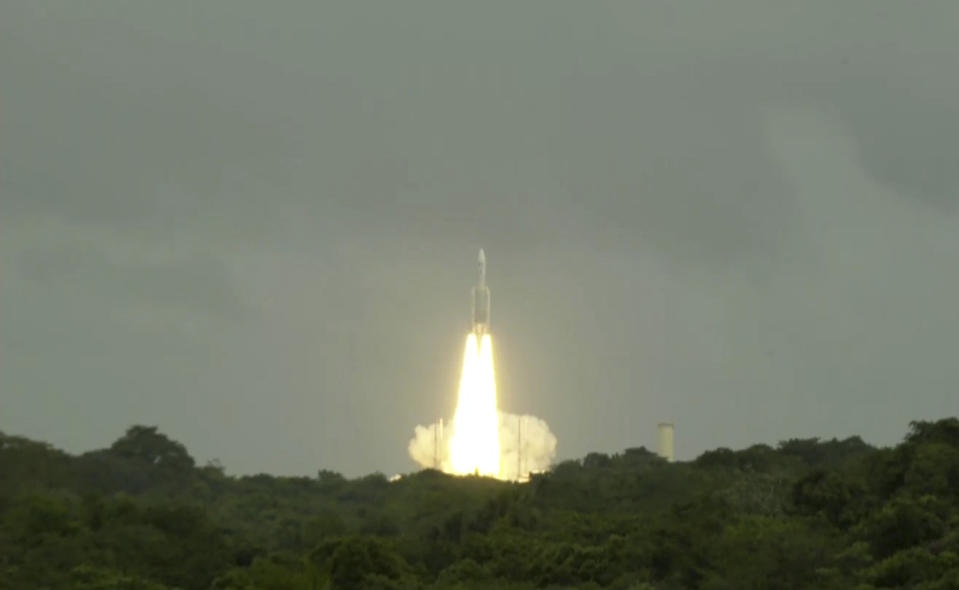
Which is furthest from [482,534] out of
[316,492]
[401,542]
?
[316,492]

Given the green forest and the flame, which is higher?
the flame

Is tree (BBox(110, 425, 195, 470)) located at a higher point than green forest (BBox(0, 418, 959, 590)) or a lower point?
higher

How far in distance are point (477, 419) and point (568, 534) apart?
43.9 meters

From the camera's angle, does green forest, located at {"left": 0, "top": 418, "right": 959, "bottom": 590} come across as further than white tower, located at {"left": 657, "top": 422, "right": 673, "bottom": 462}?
No

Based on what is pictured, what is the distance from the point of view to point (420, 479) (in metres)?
127

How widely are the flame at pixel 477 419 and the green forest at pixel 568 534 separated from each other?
31.2ft

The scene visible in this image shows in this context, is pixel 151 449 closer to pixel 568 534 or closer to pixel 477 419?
pixel 477 419

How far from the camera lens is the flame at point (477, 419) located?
120 metres

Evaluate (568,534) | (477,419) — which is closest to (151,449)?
(477,419)

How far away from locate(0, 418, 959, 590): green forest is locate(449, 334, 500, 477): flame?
375 inches

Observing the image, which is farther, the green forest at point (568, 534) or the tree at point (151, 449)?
the tree at point (151, 449)

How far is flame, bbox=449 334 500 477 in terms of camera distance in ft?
395

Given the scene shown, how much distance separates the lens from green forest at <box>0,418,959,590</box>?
70.4 metres

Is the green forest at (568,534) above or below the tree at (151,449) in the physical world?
below
